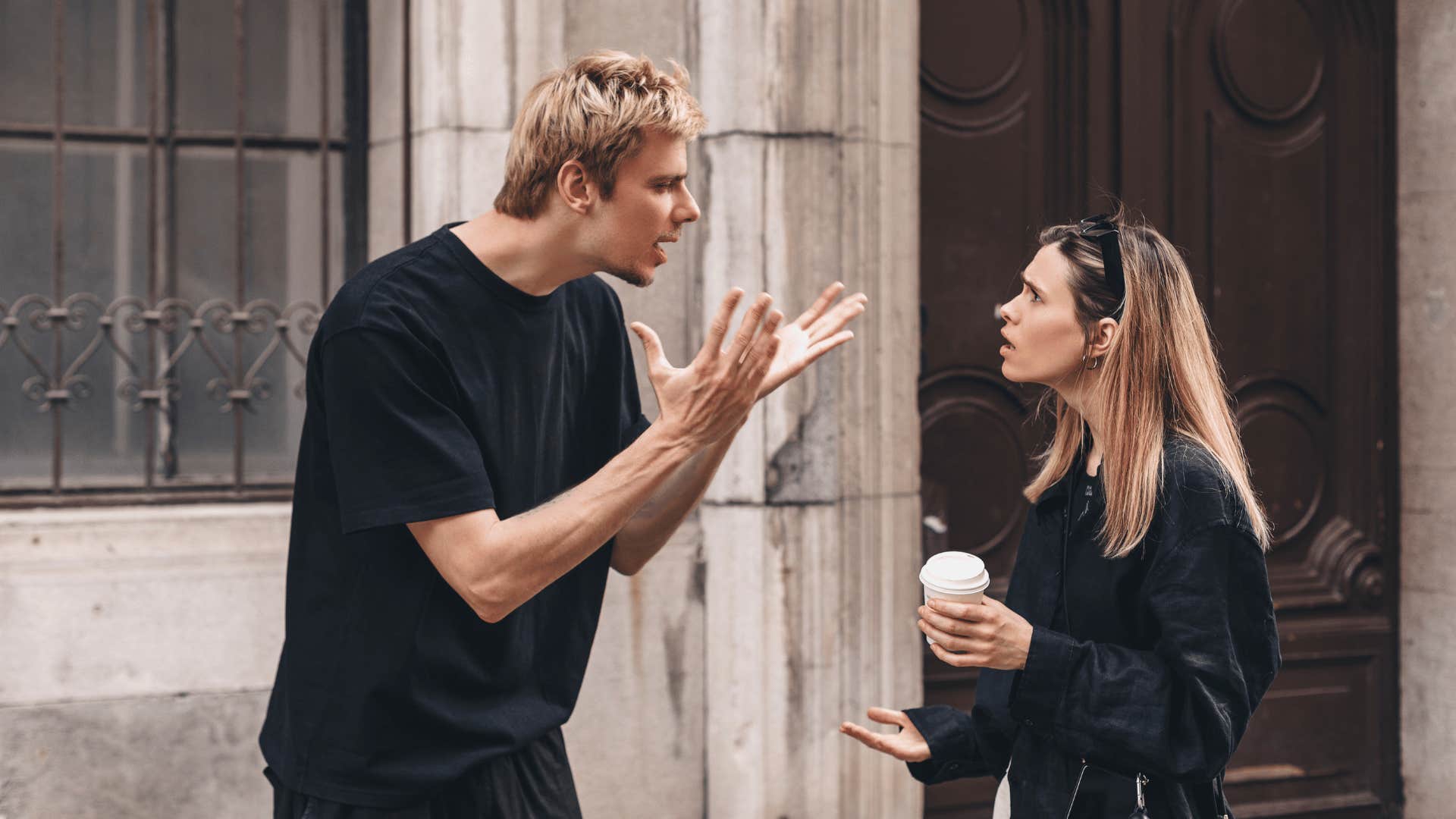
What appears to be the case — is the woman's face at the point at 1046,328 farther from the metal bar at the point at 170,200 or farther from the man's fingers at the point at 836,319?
the metal bar at the point at 170,200

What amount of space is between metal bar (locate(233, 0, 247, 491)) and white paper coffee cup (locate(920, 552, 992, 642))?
8.79 feet

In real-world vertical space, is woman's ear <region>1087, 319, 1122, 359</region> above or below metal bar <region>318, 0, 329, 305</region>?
below

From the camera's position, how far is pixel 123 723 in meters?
3.98

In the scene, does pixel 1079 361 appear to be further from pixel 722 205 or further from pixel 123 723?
pixel 123 723

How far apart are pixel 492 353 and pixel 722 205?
7.02 feet

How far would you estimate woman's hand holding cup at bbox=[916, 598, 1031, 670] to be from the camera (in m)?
2.22

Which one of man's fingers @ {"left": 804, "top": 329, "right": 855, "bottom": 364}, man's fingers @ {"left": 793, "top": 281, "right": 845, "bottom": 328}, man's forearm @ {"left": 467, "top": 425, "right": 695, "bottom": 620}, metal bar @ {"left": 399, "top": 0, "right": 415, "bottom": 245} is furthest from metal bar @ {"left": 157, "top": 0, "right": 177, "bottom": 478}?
man's fingers @ {"left": 804, "top": 329, "right": 855, "bottom": 364}

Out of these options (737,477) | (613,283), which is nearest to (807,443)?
(737,477)

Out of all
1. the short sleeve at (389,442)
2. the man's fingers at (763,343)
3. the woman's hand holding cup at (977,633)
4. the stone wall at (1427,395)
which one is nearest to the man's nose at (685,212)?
the man's fingers at (763,343)

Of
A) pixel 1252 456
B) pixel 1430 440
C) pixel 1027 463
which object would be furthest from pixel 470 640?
pixel 1430 440

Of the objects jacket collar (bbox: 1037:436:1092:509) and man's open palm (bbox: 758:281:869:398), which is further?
jacket collar (bbox: 1037:436:1092:509)

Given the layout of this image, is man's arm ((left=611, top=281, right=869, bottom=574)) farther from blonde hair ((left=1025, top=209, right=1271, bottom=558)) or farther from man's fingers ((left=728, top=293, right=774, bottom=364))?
blonde hair ((left=1025, top=209, right=1271, bottom=558))

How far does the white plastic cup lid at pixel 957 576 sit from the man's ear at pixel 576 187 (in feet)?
2.68

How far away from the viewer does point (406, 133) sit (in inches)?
170
